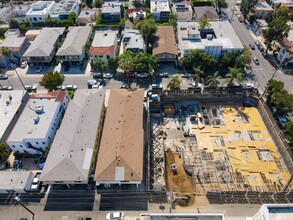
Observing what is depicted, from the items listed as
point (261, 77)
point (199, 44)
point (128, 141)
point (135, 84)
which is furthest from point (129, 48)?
point (261, 77)

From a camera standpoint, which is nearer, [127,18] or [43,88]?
[43,88]

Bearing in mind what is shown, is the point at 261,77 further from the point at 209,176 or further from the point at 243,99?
the point at 209,176

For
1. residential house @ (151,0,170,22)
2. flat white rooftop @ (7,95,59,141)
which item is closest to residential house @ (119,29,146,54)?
residential house @ (151,0,170,22)

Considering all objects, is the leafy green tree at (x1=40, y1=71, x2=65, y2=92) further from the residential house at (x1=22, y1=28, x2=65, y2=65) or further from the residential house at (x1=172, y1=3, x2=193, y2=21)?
the residential house at (x1=172, y1=3, x2=193, y2=21)

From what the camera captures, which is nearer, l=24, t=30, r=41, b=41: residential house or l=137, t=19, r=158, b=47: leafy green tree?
l=137, t=19, r=158, b=47: leafy green tree

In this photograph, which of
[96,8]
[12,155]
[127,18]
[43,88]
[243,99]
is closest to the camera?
[12,155]

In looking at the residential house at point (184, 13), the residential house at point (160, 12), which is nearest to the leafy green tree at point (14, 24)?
the residential house at point (160, 12)
